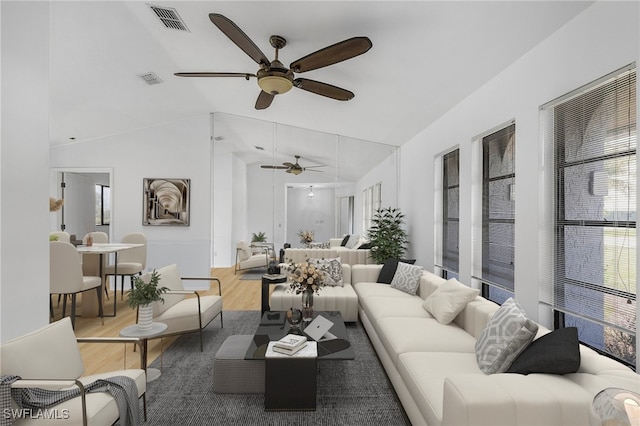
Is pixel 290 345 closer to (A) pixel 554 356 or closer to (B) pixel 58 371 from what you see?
(B) pixel 58 371

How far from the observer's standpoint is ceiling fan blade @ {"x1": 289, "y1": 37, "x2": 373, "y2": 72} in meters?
2.27

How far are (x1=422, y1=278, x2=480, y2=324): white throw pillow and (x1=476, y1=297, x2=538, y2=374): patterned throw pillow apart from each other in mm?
796

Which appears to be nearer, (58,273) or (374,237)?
(58,273)

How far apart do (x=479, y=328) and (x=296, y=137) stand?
16.0ft

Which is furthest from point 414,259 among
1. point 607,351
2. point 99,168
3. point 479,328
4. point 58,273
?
point 99,168

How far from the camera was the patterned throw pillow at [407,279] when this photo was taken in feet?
13.9

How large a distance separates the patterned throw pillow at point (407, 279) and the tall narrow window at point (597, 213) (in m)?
1.71

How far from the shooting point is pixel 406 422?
7.58 feet

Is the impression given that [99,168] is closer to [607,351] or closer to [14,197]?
[14,197]

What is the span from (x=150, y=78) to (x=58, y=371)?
4.08m

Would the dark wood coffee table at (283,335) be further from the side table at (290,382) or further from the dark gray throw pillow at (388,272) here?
the dark gray throw pillow at (388,272)

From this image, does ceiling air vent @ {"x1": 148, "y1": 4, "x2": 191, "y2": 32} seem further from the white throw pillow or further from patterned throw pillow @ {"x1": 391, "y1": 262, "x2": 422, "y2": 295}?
patterned throw pillow @ {"x1": 391, "y1": 262, "x2": 422, "y2": 295}

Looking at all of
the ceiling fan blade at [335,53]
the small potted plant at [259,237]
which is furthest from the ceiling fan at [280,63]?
the small potted plant at [259,237]

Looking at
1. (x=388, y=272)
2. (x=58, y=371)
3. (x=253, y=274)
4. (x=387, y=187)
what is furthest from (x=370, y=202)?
(x=58, y=371)
